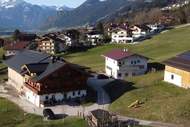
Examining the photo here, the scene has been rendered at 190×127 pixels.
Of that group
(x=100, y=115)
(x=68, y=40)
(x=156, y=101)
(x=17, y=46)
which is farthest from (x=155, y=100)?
(x=17, y=46)

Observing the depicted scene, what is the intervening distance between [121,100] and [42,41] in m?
87.7

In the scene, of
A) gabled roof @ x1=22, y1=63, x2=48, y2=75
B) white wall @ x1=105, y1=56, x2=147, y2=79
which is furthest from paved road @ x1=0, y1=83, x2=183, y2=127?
white wall @ x1=105, y1=56, x2=147, y2=79

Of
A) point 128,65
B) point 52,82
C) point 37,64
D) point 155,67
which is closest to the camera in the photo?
point 52,82

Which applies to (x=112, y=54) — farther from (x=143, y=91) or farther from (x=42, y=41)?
(x=42, y=41)

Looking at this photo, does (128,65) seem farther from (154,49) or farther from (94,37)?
(94,37)

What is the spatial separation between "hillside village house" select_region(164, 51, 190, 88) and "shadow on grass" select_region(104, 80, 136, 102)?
6343mm

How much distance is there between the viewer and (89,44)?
154250 millimetres

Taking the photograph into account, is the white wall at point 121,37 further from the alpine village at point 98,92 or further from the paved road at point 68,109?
the paved road at point 68,109

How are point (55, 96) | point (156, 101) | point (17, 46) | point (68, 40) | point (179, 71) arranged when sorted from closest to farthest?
point (156, 101)
point (179, 71)
point (55, 96)
point (17, 46)
point (68, 40)

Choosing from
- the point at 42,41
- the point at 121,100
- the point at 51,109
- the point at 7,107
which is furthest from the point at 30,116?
the point at 42,41

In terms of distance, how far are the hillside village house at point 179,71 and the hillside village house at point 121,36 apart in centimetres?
7944

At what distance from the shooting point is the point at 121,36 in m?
157

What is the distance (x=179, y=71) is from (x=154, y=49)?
5187 centimetres

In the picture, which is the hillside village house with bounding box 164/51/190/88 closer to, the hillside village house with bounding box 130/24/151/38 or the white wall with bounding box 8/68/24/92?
the white wall with bounding box 8/68/24/92
